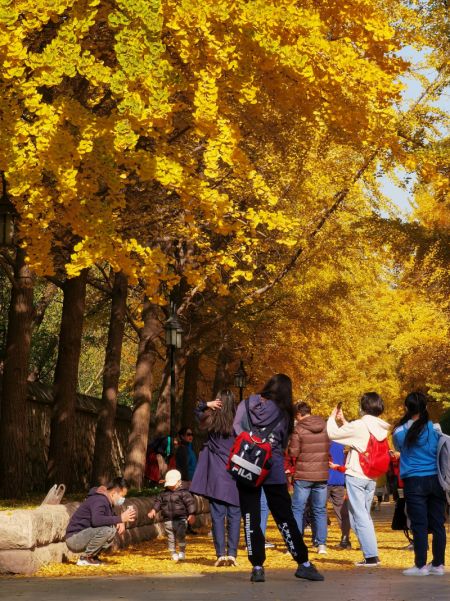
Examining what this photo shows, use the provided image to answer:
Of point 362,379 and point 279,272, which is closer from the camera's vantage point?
point 279,272

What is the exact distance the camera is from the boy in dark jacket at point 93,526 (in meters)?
12.3

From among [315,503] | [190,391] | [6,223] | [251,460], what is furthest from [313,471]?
[190,391]

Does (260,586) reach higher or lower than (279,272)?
lower

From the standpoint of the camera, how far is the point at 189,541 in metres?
17.7

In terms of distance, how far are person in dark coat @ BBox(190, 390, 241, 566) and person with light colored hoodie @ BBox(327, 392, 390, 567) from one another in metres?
1.08

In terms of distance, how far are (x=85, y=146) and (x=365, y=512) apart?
4.49 meters

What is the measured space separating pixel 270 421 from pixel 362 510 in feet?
8.04

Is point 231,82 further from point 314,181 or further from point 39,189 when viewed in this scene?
point 314,181

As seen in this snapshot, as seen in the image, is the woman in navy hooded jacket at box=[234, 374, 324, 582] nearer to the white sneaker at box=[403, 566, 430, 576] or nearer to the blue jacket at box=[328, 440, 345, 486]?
the white sneaker at box=[403, 566, 430, 576]

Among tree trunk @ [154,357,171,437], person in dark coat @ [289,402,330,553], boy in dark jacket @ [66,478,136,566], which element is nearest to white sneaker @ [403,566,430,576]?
boy in dark jacket @ [66,478,136,566]

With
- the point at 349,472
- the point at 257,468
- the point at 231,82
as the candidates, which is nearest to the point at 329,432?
the point at 349,472

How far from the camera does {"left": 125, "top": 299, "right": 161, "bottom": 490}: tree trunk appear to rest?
906 inches

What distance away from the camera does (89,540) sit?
486 inches


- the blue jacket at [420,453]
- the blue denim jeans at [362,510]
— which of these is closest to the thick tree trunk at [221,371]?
the blue denim jeans at [362,510]
